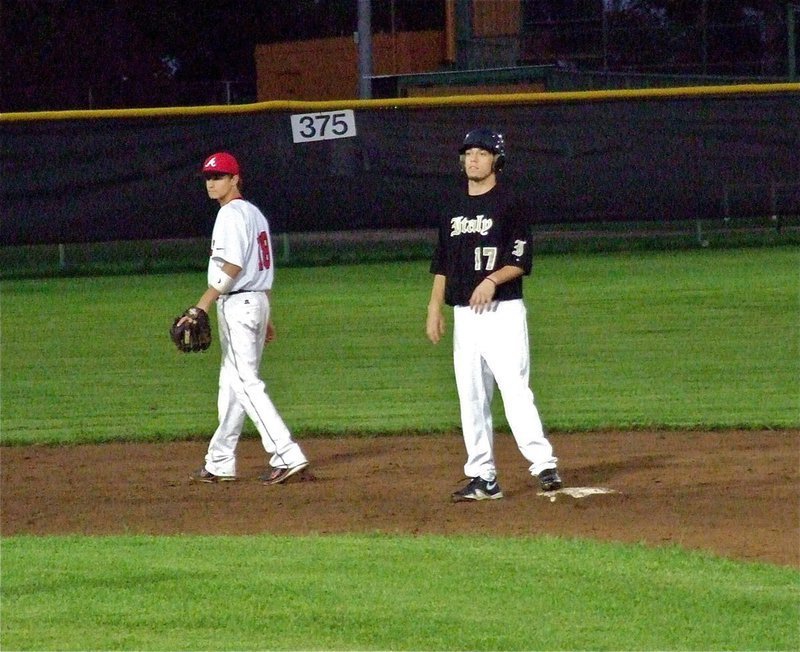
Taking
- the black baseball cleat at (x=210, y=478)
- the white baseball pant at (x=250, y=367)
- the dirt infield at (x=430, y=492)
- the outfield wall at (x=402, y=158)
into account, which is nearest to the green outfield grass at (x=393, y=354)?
the dirt infield at (x=430, y=492)

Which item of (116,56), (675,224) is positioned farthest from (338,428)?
(116,56)

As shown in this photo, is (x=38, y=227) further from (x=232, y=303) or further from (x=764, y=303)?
(x=232, y=303)

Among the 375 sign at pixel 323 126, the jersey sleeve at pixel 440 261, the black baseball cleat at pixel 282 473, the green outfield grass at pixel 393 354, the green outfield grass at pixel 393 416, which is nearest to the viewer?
the green outfield grass at pixel 393 416

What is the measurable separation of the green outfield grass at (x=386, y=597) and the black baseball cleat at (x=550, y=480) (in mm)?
1015

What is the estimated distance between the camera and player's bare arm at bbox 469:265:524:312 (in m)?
6.66

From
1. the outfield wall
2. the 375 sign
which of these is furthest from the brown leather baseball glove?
the 375 sign

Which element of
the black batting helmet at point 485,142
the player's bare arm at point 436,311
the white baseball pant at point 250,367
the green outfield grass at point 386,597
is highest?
the black batting helmet at point 485,142

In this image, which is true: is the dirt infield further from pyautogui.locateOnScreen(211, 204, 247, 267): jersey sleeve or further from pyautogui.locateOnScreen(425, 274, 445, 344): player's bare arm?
pyautogui.locateOnScreen(211, 204, 247, 267): jersey sleeve

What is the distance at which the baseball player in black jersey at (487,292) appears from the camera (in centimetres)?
676

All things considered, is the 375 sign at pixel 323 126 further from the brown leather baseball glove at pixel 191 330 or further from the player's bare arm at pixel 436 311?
the player's bare arm at pixel 436 311

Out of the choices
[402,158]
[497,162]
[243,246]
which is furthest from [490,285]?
[402,158]

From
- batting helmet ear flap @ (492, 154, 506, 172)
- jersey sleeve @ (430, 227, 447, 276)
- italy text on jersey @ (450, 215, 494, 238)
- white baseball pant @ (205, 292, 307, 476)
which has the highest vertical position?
batting helmet ear flap @ (492, 154, 506, 172)

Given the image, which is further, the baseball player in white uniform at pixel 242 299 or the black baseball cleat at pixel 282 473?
the black baseball cleat at pixel 282 473

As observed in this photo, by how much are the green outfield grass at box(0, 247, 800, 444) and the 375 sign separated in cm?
172
